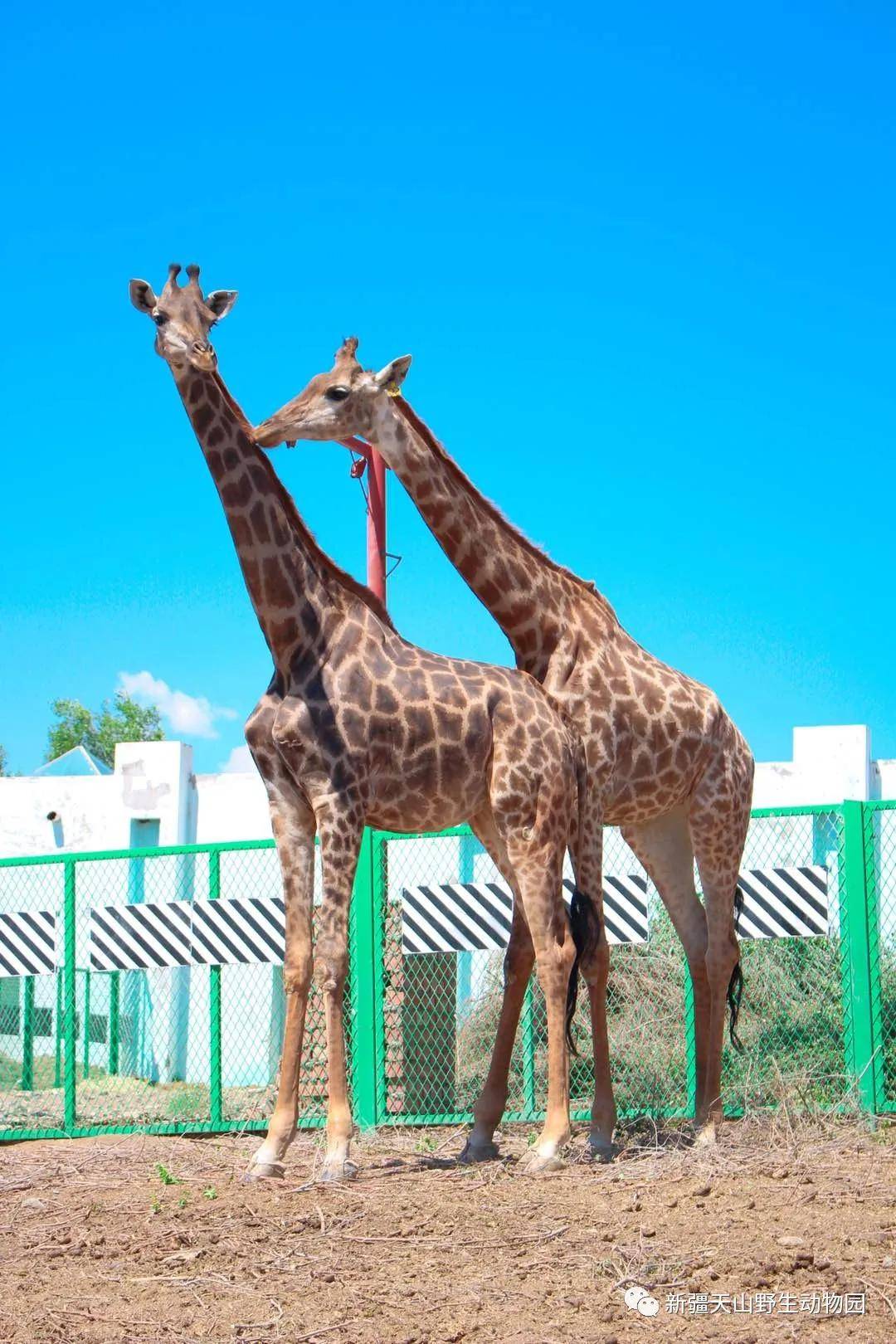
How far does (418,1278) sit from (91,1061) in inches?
514

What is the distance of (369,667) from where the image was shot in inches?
281

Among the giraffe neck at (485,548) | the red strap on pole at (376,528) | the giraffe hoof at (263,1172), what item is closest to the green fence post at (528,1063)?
Answer: the giraffe neck at (485,548)

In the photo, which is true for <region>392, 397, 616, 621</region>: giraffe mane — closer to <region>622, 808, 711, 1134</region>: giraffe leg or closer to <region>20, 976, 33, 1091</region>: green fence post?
<region>622, 808, 711, 1134</region>: giraffe leg

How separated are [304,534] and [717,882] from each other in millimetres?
3171

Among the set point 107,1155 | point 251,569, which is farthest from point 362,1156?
point 251,569

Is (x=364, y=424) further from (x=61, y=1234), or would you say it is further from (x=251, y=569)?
(x=61, y=1234)

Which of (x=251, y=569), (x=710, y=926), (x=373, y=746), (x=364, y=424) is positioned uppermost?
(x=364, y=424)

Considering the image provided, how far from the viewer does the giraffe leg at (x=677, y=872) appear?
8.45 meters

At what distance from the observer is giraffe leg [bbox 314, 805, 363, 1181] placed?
21.6ft

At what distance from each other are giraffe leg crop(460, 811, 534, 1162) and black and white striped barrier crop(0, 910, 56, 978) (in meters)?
4.83

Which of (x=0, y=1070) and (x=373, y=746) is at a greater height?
(x=373, y=746)

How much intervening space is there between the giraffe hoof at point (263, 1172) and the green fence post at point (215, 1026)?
3817 millimetres

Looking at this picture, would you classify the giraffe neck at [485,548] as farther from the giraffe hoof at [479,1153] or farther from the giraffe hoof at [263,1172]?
the giraffe hoof at [263,1172]

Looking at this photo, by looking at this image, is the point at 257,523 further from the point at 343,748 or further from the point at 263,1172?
the point at 263,1172
